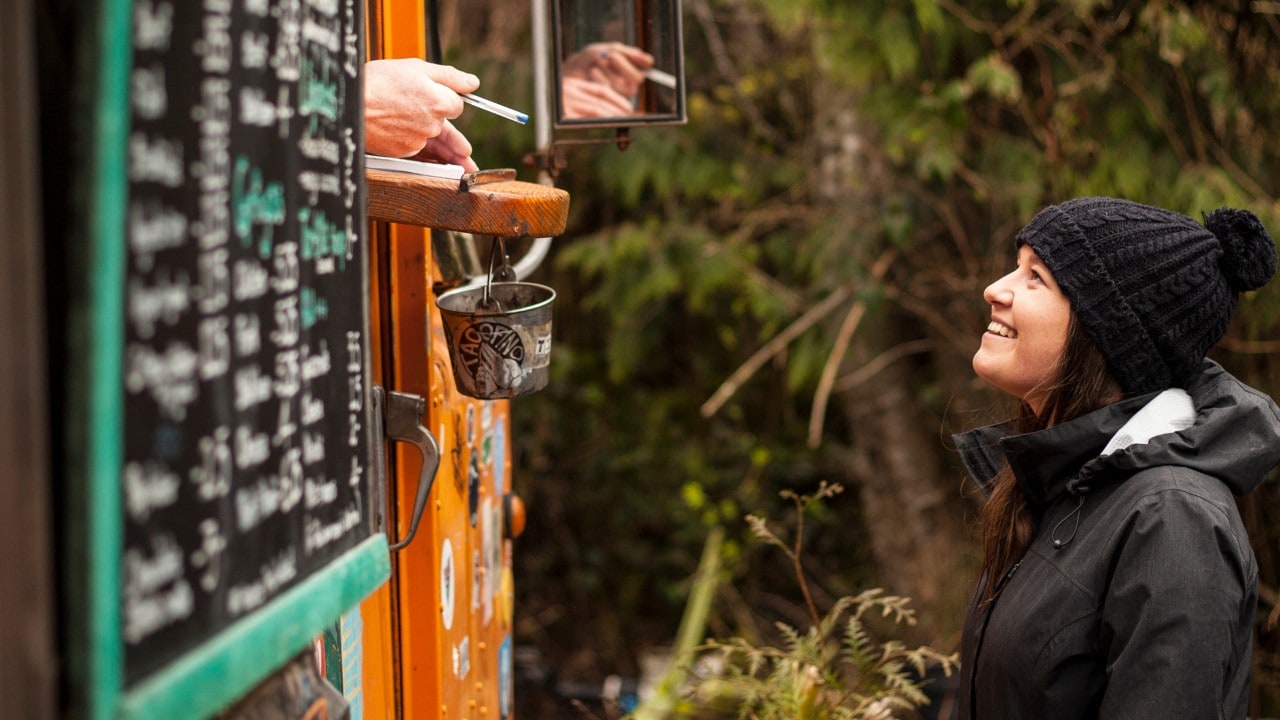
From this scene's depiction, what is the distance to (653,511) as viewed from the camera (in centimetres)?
757

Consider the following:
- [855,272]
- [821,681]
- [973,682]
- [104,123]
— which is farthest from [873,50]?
[104,123]

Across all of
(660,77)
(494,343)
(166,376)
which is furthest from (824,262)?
(166,376)

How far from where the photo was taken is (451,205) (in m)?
1.84

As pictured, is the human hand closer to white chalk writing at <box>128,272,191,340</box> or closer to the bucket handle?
the bucket handle

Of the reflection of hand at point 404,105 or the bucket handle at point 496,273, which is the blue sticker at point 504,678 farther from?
the reflection of hand at point 404,105

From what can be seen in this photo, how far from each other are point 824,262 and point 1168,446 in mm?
3488

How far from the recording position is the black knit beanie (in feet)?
6.48

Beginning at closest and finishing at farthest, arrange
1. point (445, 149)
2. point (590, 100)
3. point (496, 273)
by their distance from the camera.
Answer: point (445, 149) → point (496, 273) → point (590, 100)

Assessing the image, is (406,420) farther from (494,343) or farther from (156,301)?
(156,301)

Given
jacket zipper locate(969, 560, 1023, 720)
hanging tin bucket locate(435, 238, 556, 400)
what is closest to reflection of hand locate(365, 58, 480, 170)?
hanging tin bucket locate(435, 238, 556, 400)

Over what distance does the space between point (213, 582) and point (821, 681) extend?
1.86 meters

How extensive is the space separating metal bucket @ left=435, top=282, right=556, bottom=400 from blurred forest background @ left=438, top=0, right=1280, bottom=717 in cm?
106

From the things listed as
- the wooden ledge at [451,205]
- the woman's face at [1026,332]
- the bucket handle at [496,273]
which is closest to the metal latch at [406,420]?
the bucket handle at [496,273]

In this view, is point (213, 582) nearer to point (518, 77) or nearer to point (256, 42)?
point (256, 42)
